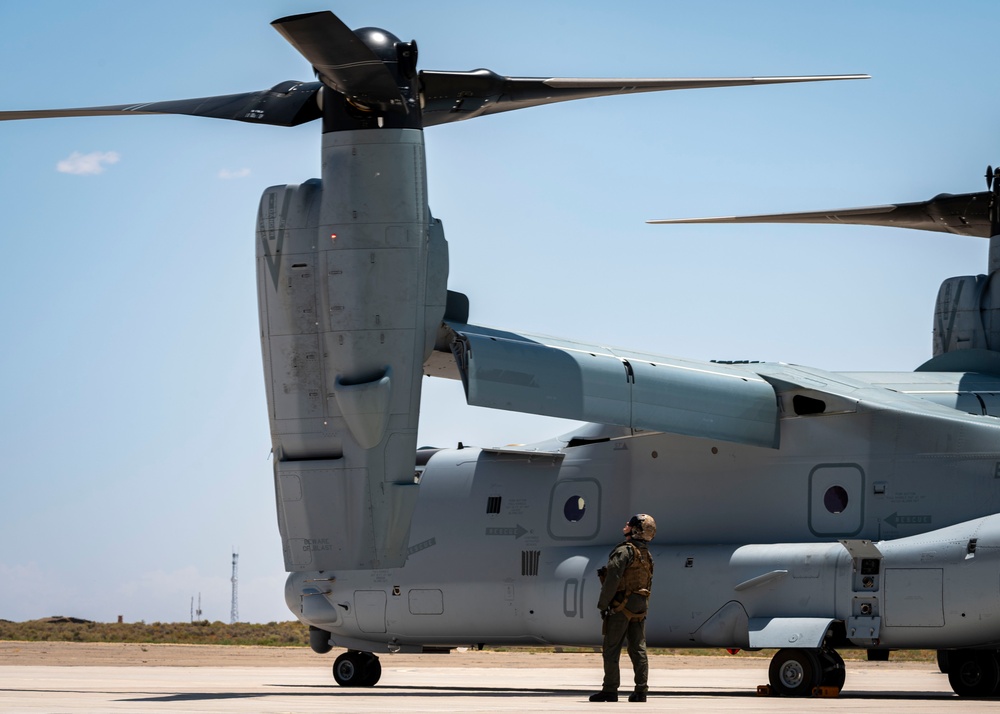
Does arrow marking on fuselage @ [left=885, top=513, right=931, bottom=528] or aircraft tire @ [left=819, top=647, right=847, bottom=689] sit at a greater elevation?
arrow marking on fuselage @ [left=885, top=513, right=931, bottom=528]

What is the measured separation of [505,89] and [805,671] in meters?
8.42

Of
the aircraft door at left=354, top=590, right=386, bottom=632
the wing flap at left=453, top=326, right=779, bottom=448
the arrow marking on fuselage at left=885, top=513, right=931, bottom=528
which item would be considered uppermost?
the wing flap at left=453, top=326, right=779, bottom=448

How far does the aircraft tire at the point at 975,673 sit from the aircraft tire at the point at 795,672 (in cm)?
378

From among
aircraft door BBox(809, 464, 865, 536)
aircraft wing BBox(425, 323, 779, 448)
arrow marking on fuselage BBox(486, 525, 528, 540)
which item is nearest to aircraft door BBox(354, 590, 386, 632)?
arrow marking on fuselage BBox(486, 525, 528, 540)

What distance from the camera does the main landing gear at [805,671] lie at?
17.3 metres

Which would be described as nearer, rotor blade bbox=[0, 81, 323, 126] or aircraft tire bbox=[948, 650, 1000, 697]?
rotor blade bbox=[0, 81, 323, 126]

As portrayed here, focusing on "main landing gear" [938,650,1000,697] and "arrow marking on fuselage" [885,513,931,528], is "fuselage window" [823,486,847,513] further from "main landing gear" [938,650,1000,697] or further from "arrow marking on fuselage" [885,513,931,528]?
"main landing gear" [938,650,1000,697]

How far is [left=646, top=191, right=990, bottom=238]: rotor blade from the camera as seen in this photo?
24.3 m

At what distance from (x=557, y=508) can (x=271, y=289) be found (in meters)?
5.76

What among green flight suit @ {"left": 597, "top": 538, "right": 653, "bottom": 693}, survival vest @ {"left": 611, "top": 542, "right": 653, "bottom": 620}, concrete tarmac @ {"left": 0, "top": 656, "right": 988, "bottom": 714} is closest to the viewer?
concrete tarmac @ {"left": 0, "top": 656, "right": 988, "bottom": 714}

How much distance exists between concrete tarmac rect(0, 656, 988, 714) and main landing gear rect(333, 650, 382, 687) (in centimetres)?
26

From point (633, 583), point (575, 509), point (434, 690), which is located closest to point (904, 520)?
point (575, 509)

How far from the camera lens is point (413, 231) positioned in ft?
54.1

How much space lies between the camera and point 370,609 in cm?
2131
